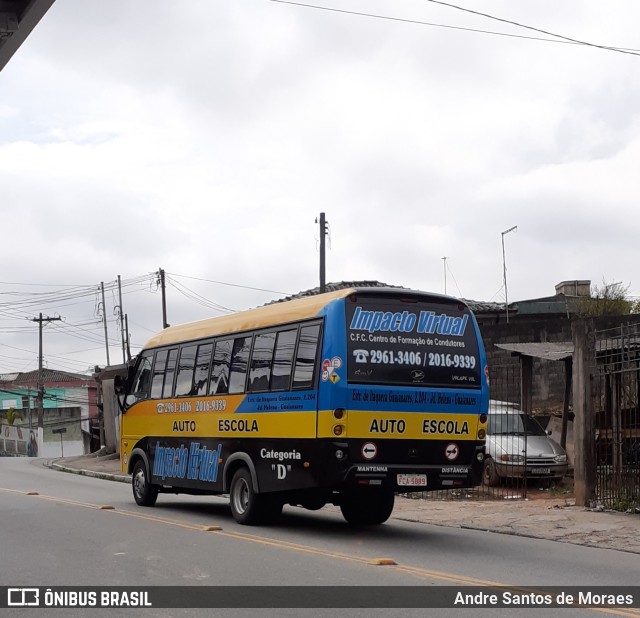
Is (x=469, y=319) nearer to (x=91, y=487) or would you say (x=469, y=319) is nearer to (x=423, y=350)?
(x=423, y=350)

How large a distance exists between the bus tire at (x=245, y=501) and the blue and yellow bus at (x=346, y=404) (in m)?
0.02

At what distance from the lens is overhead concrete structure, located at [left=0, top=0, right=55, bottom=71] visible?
10.7 m

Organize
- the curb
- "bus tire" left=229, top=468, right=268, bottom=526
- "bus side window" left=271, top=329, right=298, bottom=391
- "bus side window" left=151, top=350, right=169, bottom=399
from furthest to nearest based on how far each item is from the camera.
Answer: the curb, "bus side window" left=151, top=350, right=169, bottom=399, "bus tire" left=229, top=468, right=268, bottom=526, "bus side window" left=271, top=329, right=298, bottom=391

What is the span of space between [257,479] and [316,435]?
5.42 feet

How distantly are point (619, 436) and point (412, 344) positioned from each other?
457 centimetres

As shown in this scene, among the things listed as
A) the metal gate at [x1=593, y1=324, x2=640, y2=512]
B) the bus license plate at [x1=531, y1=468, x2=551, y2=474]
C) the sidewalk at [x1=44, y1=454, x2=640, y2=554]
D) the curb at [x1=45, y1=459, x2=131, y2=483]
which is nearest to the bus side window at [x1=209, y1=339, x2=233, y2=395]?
the sidewalk at [x1=44, y1=454, x2=640, y2=554]

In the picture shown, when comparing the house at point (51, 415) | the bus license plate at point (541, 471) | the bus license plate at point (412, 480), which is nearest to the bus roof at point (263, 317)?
the bus license plate at point (412, 480)

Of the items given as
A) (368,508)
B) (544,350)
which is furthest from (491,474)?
(368,508)

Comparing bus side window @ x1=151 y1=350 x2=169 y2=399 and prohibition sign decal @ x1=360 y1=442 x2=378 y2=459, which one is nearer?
prohibition sign decal @ x1=360 y1=442 x2=378 y2=459

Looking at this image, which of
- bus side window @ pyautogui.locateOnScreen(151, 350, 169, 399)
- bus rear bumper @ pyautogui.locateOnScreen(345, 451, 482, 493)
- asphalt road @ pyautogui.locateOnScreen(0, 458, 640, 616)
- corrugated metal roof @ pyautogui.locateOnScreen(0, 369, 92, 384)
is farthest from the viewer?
corrugated metal roof @ pyautogui.locateOnScreen(0, 369, 92, 384)

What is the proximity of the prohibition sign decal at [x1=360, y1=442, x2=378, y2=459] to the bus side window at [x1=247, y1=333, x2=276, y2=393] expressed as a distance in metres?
1.98

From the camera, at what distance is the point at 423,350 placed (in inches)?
511

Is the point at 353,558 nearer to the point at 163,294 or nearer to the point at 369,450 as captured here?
the point at 369,450

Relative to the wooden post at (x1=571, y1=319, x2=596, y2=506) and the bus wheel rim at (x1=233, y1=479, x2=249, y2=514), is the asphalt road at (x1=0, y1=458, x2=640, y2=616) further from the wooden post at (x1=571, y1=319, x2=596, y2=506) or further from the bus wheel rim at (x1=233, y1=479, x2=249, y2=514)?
the wooden post at (x1=571, y1=319, x2=596, y2=506)
